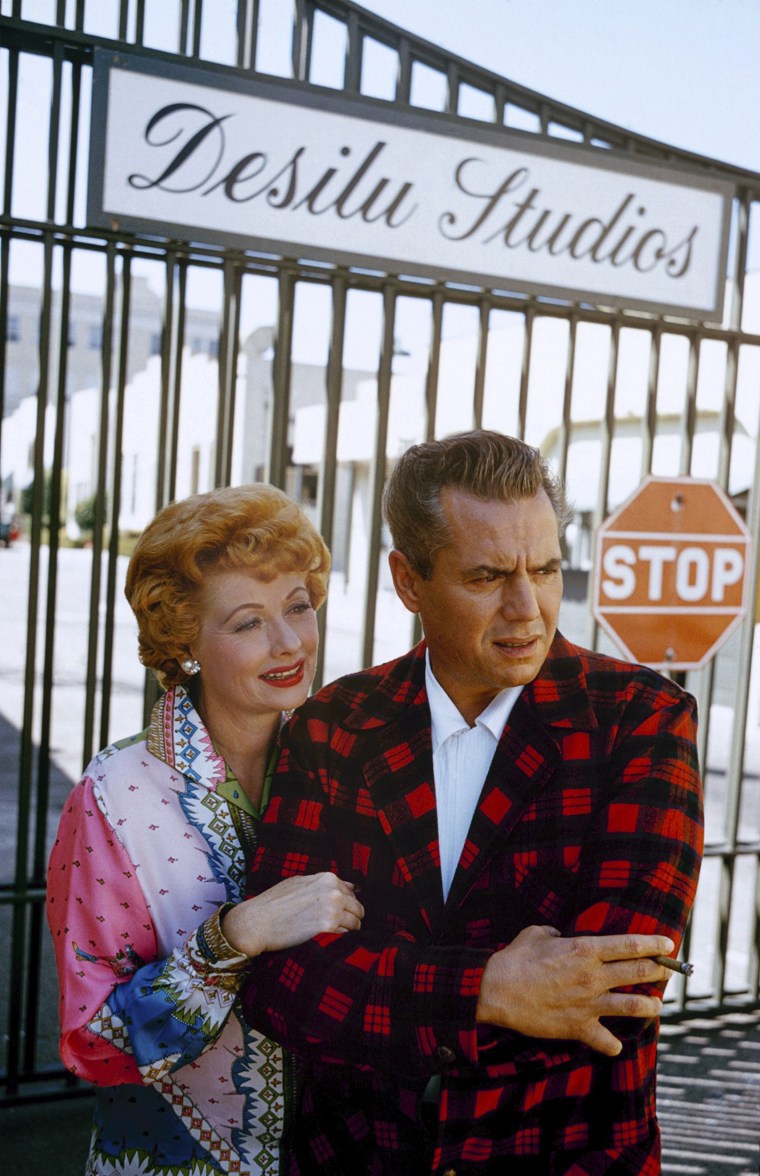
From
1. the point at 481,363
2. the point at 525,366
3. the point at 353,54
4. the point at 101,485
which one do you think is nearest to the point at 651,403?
the point at 525,366

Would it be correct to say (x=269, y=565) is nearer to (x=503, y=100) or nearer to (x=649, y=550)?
(x=649, y=550)

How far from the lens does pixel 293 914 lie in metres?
1.40

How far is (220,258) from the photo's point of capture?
3066 mm

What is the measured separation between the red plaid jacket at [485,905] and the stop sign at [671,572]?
1.99 meters

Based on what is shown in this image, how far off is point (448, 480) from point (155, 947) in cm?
86

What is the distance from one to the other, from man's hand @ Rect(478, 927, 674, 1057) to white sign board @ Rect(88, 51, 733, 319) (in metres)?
2.29

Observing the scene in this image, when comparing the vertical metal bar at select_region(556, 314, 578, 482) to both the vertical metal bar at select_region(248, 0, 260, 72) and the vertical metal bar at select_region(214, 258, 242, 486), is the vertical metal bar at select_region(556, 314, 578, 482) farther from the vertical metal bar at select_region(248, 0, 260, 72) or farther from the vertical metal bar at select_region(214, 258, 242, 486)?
the vertical metal bar at select_region(248, 0, 260, 72)

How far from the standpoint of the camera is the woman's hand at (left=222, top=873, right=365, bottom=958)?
54.3 inches

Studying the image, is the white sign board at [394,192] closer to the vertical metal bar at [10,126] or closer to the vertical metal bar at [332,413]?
the vertical metal bar at [332,413]

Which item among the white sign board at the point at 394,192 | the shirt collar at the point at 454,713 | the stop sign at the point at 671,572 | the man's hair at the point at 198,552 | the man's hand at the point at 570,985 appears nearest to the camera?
the man's hand at the point at 570,985

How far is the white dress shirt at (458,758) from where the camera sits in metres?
1.45

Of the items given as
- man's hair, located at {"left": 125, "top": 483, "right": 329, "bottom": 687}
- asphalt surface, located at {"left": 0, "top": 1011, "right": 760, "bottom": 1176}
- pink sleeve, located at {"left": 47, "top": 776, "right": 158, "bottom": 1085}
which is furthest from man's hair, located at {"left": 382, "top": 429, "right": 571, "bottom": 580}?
asphalt surface, located at {"left": 0, "top": 1011, "right": 760, "bottom": 1176}

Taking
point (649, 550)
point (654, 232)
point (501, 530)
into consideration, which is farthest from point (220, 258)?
point (501, 530)

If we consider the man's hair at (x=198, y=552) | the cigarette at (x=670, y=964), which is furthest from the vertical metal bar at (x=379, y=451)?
the cigarette at (x=670, y=964)
